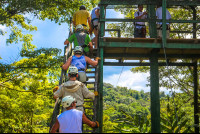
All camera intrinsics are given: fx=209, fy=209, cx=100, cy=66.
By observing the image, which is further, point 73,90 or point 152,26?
point 152,26

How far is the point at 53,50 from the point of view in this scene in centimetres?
1220

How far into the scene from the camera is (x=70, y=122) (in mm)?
3162

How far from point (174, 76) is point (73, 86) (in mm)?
14504

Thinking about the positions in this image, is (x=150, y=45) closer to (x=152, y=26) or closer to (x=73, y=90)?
(x=152, y=26)

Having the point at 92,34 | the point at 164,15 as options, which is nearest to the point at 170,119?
the point at 164,15

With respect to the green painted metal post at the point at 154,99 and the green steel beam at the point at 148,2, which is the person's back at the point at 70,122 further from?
the green steel beam at the point at 148,2

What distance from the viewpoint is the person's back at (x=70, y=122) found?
3.15m

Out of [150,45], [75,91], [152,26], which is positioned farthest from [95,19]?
[75,91]

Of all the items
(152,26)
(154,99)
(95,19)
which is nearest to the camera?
(154,99)

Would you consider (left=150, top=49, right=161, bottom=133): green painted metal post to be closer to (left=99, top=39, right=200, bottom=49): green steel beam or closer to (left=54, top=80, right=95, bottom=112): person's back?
(left=99, top=39, right=200, bottom=49): green steel beam

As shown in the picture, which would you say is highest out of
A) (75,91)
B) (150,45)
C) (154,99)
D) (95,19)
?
(95,19)

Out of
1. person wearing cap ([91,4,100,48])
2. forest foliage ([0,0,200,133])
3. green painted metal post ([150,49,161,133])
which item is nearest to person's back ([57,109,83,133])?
green painted metal post ([150,49,161,133])

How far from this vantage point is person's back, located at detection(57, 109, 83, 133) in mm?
3154

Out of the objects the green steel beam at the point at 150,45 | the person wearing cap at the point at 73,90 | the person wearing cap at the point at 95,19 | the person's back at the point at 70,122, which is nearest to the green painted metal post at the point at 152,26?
the green steel beam at the point at 150,45
